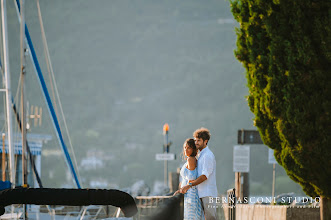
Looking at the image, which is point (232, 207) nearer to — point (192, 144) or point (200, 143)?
point (200, 143)

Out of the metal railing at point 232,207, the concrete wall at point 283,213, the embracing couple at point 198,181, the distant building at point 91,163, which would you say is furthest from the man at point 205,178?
the distant building at point 91,163

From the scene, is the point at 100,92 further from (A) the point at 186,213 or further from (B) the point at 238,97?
(A) the point at 186,213

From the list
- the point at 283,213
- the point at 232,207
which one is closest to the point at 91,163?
the point at 232,207

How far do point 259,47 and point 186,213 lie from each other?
2.73 m

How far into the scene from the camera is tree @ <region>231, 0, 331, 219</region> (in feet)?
25.6

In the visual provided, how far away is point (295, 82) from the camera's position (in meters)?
7.88

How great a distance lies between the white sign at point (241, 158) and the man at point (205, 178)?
6479mm

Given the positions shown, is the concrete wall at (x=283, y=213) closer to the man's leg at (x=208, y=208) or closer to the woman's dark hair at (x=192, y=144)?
the man's leg at (x=208, y=208)

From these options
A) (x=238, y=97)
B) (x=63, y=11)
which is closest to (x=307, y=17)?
(x=238, y=97)

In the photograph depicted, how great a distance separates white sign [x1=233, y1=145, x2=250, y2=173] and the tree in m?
5.62

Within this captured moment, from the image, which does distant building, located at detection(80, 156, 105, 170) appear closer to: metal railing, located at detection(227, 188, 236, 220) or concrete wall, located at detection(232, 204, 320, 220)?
concrete wall, located at detection(232, 204, 320, 220)

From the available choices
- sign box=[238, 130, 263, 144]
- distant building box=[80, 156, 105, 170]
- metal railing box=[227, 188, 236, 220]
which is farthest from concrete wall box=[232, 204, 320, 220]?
distant building box=[80, 156, 105, 170]

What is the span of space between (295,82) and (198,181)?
200 cm

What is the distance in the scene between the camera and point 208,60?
405 feet
